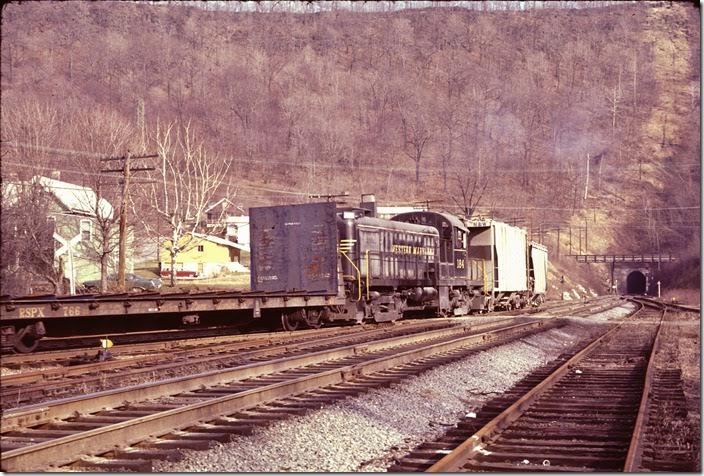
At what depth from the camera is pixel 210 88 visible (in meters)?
154

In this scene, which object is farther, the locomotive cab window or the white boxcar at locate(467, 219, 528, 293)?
the white boxcar at locate(467, 219, 528, 293)

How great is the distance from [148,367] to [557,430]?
721cm

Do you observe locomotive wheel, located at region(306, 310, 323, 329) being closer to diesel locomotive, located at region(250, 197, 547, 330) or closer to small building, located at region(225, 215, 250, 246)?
diesel locomotive, located at region(250, 197, 547, 330)

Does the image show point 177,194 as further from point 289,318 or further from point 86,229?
point 289,318

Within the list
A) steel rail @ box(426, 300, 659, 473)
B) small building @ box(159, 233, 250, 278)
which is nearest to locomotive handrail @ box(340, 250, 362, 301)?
steel rail @ box(426, 300, 659, 473)

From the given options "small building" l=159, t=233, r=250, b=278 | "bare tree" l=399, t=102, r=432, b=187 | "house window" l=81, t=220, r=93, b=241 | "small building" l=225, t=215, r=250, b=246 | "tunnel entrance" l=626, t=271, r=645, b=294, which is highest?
"bare tree" l=399, t=102, r=432, b=187

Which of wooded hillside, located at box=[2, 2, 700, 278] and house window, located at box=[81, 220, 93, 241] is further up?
wooded hillside, located at box=[2, 2, 700, 278]

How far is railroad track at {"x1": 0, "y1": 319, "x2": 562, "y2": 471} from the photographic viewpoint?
7484mm

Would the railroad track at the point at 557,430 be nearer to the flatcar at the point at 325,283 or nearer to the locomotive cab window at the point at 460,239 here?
the flatcar at the point at 325,283

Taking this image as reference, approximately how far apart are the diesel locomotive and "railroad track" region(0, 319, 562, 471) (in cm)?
826

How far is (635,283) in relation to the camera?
12344 centimetres

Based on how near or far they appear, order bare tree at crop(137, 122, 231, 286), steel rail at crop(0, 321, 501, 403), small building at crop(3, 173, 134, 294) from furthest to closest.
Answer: bare tree at crop(137, 122, 231, 286), small building at crop(3, 173, 134, 294), steel rail at crop(0, 321, 501, 403)

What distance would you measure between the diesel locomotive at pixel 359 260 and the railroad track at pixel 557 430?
941 cm

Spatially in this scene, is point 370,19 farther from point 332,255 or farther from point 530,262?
point 332,255
